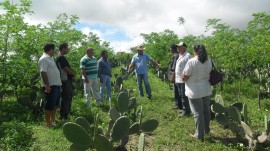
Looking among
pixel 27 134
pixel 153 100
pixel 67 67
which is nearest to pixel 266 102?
pixel 153 100

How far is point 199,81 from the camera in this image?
551cm

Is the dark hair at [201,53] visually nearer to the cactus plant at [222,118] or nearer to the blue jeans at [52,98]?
the cactus plant at [222,118]

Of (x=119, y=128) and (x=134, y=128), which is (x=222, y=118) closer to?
(x=134, y=128)

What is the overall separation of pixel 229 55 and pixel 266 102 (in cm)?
223

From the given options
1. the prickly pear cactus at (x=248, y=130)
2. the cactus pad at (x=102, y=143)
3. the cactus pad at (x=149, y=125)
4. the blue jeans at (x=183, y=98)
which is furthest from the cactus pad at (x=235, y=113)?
the cactus pad at (x=102, y=143)

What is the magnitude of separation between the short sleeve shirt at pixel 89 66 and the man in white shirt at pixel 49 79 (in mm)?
1669

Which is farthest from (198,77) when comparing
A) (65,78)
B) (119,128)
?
(65,78)

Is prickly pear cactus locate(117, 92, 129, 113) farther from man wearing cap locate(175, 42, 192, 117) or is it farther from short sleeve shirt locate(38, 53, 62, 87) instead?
man wearing cap locate(175, 42, 192, 117)

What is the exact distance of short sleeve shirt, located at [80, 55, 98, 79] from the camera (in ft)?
27.0

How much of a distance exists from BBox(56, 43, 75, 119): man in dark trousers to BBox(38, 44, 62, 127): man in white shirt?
0.41 metres

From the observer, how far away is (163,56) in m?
20.5

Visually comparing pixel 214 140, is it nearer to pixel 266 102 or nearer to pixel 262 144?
pixel 262 144

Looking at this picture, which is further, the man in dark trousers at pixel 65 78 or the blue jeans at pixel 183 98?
the blue jeans at pixel 183 98

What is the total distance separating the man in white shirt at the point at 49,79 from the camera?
637cm
